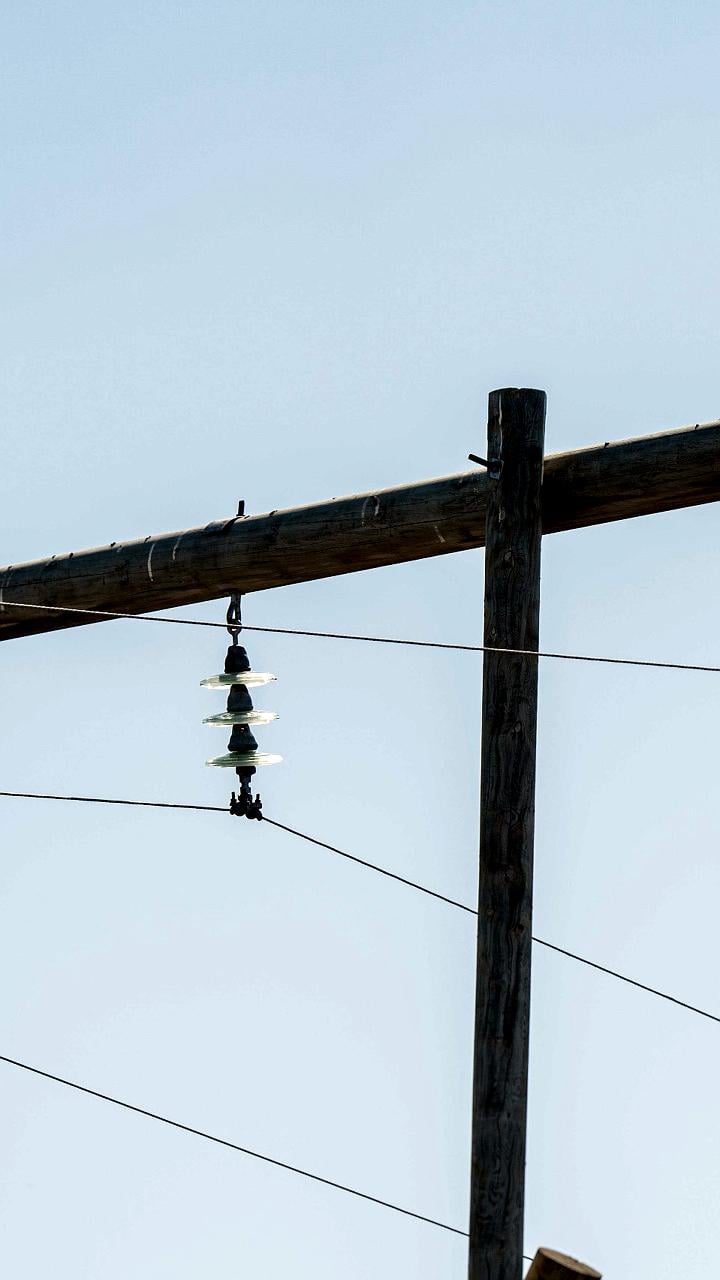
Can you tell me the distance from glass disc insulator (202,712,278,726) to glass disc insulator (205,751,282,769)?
0.36 ft

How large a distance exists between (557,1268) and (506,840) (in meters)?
1.37

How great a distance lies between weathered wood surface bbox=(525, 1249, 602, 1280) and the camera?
547 centimetres

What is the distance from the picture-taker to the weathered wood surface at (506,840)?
617cm

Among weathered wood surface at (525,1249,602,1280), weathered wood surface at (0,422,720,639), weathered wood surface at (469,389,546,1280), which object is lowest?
weathered wood surface at (525,1249,602,1280)

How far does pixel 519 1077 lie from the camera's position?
6238mm

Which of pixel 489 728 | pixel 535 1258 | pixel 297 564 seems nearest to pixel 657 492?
pixel 489 728

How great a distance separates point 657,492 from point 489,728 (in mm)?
911

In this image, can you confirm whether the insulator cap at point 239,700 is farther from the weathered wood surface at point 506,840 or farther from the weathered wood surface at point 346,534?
the weathered wood surface at point 506,840

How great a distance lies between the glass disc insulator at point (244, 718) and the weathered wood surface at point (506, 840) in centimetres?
97

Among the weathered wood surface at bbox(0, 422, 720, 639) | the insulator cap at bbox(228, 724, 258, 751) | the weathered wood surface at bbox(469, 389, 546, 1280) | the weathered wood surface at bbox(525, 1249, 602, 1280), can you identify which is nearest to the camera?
the weathered wood surface at bbox(525, 1249, 602, 1280)

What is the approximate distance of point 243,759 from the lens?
7.01m

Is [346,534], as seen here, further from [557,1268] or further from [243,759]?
[557,1268]

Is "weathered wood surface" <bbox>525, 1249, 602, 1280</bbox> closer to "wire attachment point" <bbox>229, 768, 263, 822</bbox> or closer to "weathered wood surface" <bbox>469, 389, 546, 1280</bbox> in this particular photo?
"weathered wood surface" <bbox>469, 389, 546, 1280</bbox>

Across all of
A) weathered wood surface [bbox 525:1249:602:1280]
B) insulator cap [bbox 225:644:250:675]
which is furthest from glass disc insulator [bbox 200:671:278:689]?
weathered wood surface [bbox 525:1249:602:1280]
